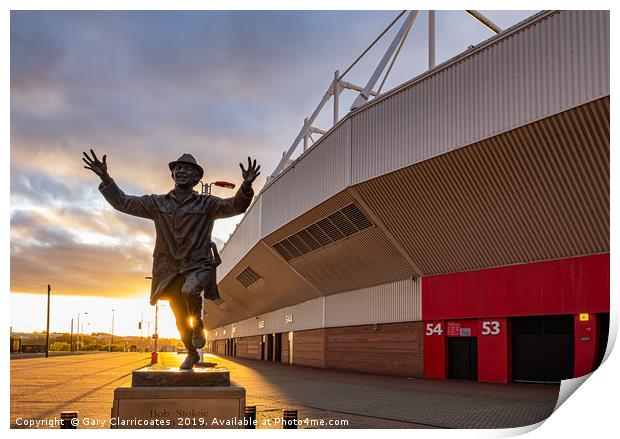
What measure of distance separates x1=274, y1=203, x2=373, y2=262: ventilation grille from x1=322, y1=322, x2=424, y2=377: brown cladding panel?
4.26 metres

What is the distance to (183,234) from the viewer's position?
7.87 metres

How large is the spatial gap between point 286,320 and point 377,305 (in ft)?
47.4

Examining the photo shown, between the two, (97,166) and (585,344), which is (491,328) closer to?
(585,344)

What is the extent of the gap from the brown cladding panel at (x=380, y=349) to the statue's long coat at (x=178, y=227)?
18659 mm

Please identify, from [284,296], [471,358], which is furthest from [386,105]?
[284,296]

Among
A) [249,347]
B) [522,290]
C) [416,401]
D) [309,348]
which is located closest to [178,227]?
[416,401]

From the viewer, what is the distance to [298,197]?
93.0 feet

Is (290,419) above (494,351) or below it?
above

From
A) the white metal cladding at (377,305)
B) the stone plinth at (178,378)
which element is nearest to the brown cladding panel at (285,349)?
the white metal cladding at (377,305)

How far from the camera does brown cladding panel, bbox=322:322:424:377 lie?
1006 inches

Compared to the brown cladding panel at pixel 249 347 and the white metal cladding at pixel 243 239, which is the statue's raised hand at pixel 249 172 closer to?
the white metal cladding at pixel 243 239

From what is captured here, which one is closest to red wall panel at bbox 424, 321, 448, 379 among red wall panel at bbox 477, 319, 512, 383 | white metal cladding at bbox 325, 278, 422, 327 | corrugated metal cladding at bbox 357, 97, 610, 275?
white metal cladding at bbox 325, 278, 422, 327

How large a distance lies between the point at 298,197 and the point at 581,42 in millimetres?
15245

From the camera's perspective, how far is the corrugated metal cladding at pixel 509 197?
16.3m
